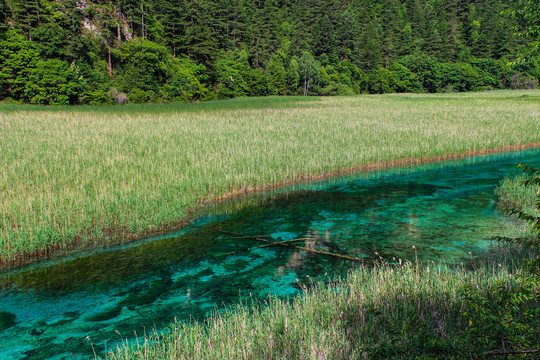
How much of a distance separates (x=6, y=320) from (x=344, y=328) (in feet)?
18.6

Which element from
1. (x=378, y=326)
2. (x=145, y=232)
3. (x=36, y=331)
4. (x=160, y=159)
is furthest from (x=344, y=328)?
(x=160, y=159)

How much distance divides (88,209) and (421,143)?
697 inches

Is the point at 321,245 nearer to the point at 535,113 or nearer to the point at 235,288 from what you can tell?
the point at 235,288

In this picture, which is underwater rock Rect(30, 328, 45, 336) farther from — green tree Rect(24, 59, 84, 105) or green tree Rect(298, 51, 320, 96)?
green tree Rect(298, 51, 320, 96)

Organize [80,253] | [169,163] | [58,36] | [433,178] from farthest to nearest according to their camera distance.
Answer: [58,36], [433,178], [169,163], [80,253]

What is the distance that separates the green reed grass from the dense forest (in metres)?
49.9

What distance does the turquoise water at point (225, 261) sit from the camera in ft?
22.8

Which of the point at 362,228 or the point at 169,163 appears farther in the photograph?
the point at 169,163

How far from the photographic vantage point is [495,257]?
8281mm

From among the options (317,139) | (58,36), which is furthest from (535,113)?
(58,36)

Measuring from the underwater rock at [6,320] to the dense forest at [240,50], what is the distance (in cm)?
5282

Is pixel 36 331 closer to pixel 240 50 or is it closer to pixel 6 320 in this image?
pixel 6 320

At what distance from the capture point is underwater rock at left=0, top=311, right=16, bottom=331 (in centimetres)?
690

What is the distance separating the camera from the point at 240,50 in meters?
98.1
